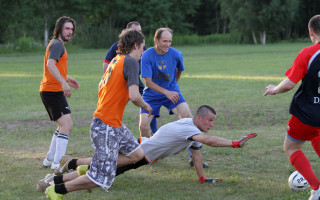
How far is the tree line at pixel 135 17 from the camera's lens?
2074 inches

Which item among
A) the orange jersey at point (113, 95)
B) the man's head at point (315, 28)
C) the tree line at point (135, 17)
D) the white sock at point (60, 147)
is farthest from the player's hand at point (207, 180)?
the tree line at point (135, 17)

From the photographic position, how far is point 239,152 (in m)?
7.69

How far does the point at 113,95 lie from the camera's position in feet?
16.3

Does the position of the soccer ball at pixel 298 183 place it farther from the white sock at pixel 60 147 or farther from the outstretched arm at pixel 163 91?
the white sock at pixel 60 147

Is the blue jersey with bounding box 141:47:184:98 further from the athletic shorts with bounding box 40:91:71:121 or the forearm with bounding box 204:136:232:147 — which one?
the forearm with bounding box 204:136:232:147

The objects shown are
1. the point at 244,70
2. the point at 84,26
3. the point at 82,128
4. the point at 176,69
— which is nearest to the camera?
the point at 176,69

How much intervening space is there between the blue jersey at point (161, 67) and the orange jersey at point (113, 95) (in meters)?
2.09

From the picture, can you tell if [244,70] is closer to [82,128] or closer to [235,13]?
[82,128]

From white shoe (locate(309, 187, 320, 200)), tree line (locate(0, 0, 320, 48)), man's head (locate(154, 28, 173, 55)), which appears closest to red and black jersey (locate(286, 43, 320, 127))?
white shoe (locate(309, 187, 320, 200))

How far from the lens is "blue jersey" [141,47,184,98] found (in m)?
7.11

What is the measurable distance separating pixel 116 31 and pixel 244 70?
33479 mm

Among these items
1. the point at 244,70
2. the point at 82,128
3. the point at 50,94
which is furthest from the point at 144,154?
the point at 244,70

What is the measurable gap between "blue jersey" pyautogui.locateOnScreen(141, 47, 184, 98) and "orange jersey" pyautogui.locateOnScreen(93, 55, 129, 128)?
2.09 metres

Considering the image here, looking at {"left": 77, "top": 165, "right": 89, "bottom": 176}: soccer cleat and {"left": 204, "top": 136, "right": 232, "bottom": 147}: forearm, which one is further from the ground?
{"left": 204, "top": 136, "right": 232, "bottom": 147}: forearm
